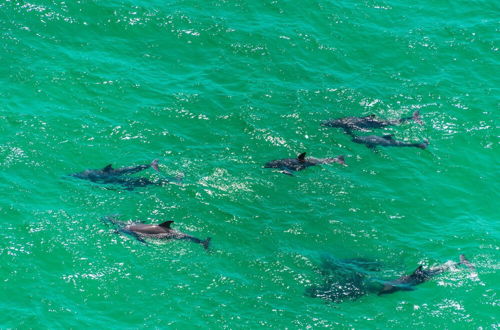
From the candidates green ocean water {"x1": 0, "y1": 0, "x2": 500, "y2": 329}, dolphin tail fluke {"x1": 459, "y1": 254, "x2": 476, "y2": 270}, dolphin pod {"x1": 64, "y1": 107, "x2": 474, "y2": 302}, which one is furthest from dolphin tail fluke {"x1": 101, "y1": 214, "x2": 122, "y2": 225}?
dolphin tail fluke {"x1": 459, "y1": 254, "x2": 476, "y2": 270}

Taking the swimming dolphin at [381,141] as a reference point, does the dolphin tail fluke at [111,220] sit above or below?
below

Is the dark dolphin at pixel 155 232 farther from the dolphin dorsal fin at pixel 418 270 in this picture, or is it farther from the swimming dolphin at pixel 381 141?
the swimming dolphin at pixel 381 141

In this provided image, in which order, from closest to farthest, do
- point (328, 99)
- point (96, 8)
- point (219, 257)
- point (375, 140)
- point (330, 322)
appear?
point (330, 322) < point (219, 257) < point (375, 140) < point (328, 99) < point (96, 8)

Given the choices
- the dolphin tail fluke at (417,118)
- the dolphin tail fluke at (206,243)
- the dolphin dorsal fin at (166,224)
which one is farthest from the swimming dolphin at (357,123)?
the dolphin dorsal fin at (166,224)

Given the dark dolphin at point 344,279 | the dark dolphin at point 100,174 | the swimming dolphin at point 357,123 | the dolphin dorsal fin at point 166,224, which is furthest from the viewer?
the swimming dolphin at point 357,123

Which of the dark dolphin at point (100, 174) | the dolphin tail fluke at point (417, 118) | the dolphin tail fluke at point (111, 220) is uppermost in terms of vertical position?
the dolphin tail fluke at point (417, 118)

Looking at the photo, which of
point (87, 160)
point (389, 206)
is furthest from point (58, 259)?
point (389, 206)

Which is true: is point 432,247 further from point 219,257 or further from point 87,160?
point 87,160
